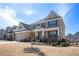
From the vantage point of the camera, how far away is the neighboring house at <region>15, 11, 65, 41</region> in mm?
2260

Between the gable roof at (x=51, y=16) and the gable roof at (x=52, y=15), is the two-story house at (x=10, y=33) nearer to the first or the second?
the gable roof at (x=51, y=16)

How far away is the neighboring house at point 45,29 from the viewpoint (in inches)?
89.0

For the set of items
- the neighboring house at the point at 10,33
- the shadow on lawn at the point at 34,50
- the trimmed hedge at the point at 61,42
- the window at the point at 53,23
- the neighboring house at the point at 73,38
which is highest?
the window at the point at 53,23

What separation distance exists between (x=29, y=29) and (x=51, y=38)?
29 centimetres

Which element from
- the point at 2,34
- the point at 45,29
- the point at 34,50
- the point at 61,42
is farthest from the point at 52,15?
the point at 2,34

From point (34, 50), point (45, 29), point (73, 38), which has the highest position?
point (45, 29)

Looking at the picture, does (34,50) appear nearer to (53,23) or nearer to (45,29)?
(45,29)

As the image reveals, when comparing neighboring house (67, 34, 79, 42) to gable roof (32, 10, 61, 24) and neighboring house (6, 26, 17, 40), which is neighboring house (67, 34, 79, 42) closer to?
gable roof (32, 10, 61, 24)

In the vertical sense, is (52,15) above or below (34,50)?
above

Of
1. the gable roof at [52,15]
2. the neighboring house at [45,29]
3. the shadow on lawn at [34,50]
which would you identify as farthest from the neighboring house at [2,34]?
the gable roof at [52,15]

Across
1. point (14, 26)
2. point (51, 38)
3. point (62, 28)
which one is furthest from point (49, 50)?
point (14, 26)

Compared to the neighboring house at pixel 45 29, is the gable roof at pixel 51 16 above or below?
above

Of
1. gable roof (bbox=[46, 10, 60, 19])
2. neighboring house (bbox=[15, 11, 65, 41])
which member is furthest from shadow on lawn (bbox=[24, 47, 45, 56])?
gable roof (bbox=[46, 10, 60, 19])

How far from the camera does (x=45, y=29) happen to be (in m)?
2.30
